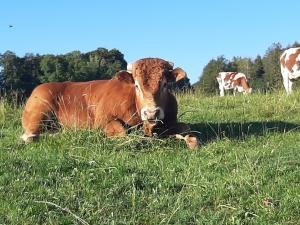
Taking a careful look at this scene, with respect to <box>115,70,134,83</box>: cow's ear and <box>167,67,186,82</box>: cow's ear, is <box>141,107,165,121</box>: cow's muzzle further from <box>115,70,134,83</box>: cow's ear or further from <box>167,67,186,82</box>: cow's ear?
<box>115,70,134,83</box>: cow's ear

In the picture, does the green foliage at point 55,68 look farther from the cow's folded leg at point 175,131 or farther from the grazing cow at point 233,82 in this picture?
the cow's folded leg at point 175,131

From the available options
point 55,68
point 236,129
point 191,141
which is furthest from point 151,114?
point 55,68

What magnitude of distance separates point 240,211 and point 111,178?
5.00ft

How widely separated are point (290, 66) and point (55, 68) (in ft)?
98.0

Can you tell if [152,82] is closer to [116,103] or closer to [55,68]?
[116,103]

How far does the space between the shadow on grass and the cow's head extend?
84 centimetres

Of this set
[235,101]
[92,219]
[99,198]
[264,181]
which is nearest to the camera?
[92,219]

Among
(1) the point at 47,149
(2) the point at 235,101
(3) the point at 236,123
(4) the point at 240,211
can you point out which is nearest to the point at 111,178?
(4) the point at 240,211

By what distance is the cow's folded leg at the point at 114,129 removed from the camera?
8320 millimetres

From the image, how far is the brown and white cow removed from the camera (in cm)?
835

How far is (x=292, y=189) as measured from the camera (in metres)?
5.31

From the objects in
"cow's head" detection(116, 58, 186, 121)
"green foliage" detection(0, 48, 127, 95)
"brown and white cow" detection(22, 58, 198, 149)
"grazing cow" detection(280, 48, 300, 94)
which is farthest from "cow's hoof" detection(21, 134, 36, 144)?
"green foliage" detection(0, 48, 127, 95)

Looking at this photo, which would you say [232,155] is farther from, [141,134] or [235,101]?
[235,101]

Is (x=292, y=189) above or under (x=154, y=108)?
under
